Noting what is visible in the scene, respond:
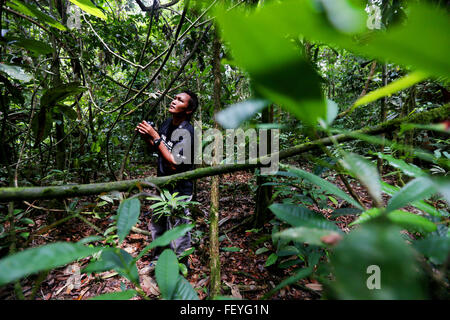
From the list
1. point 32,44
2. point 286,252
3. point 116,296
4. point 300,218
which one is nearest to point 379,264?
point 300,218

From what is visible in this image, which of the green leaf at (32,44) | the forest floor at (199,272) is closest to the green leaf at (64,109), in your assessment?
the green leaf at (32,44)

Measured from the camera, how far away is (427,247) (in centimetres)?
25

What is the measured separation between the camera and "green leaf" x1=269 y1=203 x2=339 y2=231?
1.16 ft

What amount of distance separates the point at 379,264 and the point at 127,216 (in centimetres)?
39

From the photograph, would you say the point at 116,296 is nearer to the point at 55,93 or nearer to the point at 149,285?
the point at 55,93

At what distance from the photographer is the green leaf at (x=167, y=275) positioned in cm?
40

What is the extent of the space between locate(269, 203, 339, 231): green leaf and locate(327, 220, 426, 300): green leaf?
0.67ft

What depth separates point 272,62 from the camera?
0.16m

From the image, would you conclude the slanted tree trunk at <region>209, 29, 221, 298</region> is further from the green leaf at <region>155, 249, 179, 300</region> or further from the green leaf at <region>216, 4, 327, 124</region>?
the green leaf at <region>216, 4, 327, 124</region>

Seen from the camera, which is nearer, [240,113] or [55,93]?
[240,113]

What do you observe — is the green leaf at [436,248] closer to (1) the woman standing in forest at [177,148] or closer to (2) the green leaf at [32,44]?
(2) the green leaf at [32,44]

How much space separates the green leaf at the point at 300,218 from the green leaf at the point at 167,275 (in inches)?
9.7

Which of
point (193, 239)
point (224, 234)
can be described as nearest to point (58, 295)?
point (193, 239)
